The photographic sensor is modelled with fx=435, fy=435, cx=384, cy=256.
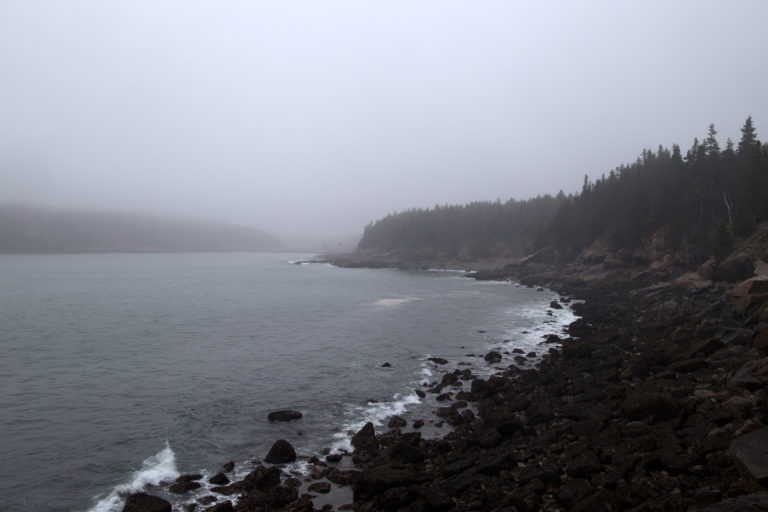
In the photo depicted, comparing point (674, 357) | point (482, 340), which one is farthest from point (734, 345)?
point (482, 340)

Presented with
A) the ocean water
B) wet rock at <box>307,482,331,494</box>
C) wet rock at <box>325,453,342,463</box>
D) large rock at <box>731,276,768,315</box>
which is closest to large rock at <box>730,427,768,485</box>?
wet rock at <box>307,482,331,494</box>

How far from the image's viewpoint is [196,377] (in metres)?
25.8

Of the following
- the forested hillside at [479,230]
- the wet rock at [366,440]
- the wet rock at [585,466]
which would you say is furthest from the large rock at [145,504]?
the forested hillside at [479,230]

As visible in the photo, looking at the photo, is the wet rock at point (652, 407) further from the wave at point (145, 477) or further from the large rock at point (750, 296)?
the wave at point (145, 477)

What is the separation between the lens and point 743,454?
9.27m

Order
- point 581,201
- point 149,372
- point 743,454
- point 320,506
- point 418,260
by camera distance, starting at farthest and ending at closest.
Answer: point 418,260, point 581,201, point 149,372, point 320,506, point 743,454

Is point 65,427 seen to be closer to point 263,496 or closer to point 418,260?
point 263,496

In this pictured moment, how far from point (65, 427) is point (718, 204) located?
75.3m

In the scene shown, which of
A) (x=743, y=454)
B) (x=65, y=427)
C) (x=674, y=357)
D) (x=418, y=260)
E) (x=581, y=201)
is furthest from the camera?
(x=418, y=260)

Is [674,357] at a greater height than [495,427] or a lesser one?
greater

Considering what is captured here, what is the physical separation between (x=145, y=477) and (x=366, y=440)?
7.58 metres

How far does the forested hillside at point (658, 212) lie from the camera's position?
5297 centimetres

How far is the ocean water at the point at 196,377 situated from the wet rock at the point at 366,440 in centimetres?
61

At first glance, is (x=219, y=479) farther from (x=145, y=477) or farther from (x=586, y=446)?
(x=586, y=446)
